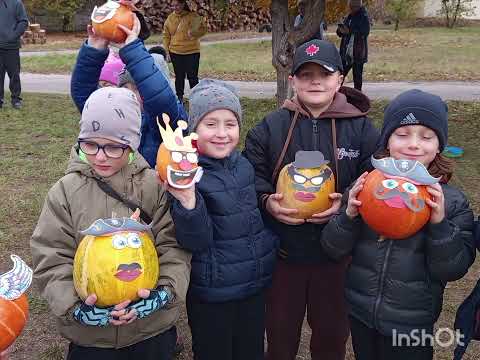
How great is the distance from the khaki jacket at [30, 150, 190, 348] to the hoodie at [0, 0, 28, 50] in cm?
886

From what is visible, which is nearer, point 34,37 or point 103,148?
point 103,148

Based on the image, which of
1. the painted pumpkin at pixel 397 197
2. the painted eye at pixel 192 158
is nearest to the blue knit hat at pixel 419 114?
the painted pumpkin at pixel 397 197

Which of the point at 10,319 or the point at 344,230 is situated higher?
the point at 344,230

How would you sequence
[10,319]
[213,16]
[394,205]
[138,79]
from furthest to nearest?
1. [213,16]
2. [138,79]
3. [394,205]
4. [10,319]

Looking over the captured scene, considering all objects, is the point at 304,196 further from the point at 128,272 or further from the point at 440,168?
the point at 128,272

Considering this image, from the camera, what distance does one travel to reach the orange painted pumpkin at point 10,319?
2.38m

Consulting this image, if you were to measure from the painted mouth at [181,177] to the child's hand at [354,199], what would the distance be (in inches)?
29.1

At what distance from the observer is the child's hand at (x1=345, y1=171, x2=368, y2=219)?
265 cm

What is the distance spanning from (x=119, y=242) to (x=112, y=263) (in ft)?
0.31

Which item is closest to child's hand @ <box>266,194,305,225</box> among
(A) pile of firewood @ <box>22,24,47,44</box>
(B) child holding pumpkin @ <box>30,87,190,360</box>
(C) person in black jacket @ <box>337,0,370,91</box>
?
(B) child holding pumpkin @ <box>30,87,190,360</box>

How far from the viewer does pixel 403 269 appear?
272 centimetres

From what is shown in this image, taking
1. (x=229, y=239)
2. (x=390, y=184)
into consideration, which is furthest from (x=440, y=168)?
(x=229, y=239)

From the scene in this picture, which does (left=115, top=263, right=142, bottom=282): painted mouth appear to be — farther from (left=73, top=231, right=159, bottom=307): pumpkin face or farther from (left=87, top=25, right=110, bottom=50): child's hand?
(left=87, top=25, right=110, bottom=50): child's hand

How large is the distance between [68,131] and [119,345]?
751 cm
